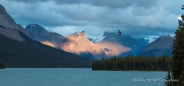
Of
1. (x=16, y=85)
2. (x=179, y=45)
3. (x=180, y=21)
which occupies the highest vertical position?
(x=180, y=21)

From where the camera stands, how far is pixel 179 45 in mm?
78125

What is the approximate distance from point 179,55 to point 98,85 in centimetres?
7500

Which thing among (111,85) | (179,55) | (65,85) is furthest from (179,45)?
(65,85)

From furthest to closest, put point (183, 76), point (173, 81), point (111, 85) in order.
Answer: point (111, 85) → point (173, 81) → point (183, 76)

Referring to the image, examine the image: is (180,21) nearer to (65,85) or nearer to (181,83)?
(181,83)

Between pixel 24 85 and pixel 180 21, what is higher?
pixel 180 21

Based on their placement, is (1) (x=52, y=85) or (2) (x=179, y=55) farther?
(1) (x=52, y=85)

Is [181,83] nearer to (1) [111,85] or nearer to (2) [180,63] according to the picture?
(2) [180,63]

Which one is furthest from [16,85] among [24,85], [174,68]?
[174,68]

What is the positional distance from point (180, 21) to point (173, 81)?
1264cm

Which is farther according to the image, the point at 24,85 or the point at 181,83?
the point at 24,85

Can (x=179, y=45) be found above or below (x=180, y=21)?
below

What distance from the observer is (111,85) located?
485ft

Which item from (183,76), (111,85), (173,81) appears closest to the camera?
(183,76)
